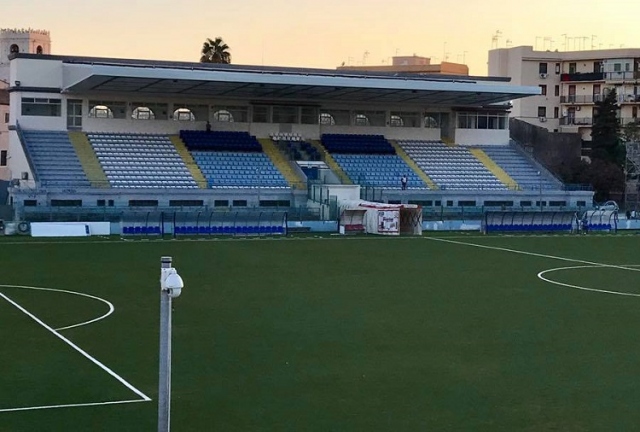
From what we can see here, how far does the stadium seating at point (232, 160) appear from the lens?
5525 centimetres

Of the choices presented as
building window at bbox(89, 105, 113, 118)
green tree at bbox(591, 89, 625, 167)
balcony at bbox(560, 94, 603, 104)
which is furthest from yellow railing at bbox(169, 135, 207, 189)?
balcony at bbox(560, 94, 603, 104)

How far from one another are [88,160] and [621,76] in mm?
55745

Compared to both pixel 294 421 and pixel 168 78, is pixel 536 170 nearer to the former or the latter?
pixel 168 78

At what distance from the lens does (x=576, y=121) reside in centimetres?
9269

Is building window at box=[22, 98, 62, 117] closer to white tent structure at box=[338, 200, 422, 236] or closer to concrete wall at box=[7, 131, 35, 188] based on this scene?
concrete wall at box=[7, 131, 35, 188]

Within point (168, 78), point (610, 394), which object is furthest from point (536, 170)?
point (610, 394)

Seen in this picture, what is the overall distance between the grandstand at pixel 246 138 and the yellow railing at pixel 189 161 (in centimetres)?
8

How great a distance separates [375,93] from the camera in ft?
195

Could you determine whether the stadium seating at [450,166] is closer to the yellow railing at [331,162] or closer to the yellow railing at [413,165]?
the yellow railing at [413,165]

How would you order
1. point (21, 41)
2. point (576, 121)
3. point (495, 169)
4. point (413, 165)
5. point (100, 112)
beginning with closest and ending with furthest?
point (100, 112)
point (413, 165)
point (495, 169)
point (576, 121)
point (21, 41)

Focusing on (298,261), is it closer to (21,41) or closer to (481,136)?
(481,136)

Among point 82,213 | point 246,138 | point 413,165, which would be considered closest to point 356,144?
point 413,165

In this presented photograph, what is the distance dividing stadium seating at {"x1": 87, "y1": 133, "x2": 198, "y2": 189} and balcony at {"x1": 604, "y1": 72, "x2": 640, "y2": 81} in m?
49.0

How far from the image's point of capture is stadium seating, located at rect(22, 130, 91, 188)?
5103 centimetres
